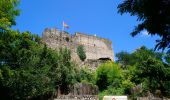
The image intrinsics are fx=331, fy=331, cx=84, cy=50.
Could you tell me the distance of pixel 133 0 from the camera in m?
3.45

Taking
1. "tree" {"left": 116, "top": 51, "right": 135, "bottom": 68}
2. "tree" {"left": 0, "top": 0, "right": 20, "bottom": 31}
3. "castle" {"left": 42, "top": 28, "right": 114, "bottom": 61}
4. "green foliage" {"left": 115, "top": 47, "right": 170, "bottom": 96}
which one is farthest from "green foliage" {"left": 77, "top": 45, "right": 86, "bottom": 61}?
"tree" {"left": 0, "top": 0, "right": 20, "bottom": 31}

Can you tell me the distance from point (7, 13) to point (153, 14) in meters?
16.5

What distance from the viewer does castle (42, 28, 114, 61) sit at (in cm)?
5256

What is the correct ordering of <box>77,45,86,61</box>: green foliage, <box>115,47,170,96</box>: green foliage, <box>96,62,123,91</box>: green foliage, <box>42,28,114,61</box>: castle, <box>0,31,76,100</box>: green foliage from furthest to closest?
<box>77,45,86,61</box>: green foliage
<box>42,28,114,61</box>: castle
<box>96,62,123,91</box>: green foliage
<box>115,47,170,96</box>: green foliage
<box>0,31,76,100</box>: green foliage

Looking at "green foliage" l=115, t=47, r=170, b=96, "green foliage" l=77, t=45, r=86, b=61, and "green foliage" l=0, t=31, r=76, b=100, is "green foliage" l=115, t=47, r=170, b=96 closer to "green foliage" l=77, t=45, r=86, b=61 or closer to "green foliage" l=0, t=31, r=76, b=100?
"green foliage" l=0, t=31, r=76, b=100

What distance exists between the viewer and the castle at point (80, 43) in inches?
2069

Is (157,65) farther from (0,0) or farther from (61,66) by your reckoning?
(0,0)

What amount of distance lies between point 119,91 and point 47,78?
7313 millimetres

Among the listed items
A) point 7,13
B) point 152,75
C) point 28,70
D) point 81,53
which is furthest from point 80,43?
point 7,13

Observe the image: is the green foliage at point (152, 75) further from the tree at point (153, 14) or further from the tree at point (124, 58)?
the tree at point (124, 58)

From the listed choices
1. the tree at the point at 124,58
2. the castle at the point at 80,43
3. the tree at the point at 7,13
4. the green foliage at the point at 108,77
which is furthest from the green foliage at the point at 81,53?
the tree at the point at 7,13

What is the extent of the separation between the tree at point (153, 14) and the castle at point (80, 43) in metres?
46.9

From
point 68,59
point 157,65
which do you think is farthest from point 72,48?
point 157,65

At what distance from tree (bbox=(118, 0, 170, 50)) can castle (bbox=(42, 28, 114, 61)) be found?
46.9 meters
